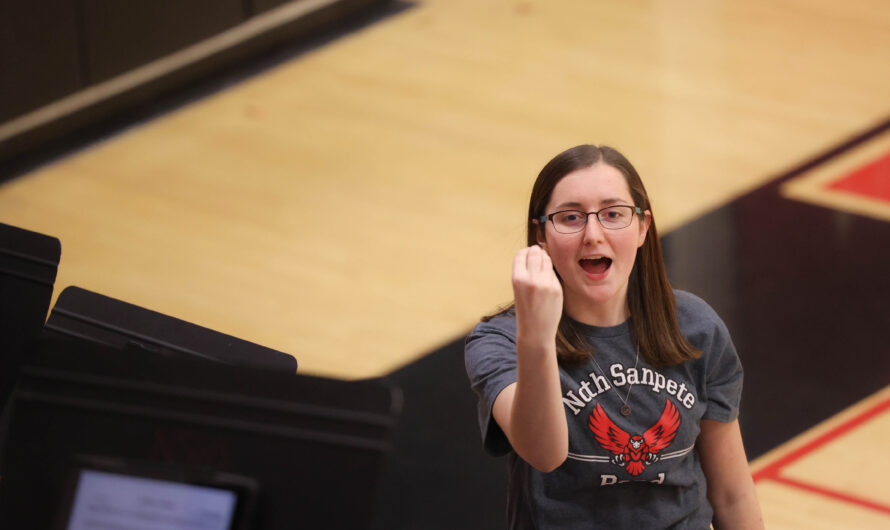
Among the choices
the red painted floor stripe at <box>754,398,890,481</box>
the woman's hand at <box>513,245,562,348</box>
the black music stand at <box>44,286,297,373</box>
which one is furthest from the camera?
the red painted floor stripe at <box>754,398,890,481</box>

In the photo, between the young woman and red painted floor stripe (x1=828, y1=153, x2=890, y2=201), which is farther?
red painted floor stripe (x1=828, y1=153, x2=890, y2=201)

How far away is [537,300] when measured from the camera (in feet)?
5.37

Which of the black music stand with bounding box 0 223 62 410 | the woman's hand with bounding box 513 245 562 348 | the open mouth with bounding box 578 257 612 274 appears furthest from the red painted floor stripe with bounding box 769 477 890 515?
the black music stand with bounding box 0 223 62 410

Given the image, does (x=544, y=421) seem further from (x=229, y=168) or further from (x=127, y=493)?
(x=229, y=168)

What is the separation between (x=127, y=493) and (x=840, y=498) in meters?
2.48

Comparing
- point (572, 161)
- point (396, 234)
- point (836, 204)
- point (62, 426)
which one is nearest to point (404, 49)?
point (396, 234)

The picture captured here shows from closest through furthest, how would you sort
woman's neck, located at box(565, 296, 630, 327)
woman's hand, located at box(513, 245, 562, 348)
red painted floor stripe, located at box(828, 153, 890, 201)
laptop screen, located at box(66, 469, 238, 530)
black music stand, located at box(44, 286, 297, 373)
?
→ laptop screen, located at box(66, 469, 238, 530), woman's hand, located at box(513, 245, 562, 348), black music stand, located at box(44, 286, 297, 373), woman's neck, located at box(565, 296, 630, 327), red painted floor stripe, located at box(828, 153, 890, 201)

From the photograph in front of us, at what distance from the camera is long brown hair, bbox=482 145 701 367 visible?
2.03m

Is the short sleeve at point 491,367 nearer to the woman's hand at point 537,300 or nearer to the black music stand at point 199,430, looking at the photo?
the woman's hand at point 537,300

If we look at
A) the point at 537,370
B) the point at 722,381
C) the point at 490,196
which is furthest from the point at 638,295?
the point at 490,196

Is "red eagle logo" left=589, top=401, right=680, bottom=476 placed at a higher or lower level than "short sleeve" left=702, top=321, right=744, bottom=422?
lower

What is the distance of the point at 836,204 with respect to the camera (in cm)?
471

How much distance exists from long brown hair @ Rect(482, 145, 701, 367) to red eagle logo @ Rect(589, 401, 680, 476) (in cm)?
10

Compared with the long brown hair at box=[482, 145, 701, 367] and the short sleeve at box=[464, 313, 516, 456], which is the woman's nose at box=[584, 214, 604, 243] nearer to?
the long brown hair at box=[482, 145, 701, 367]
